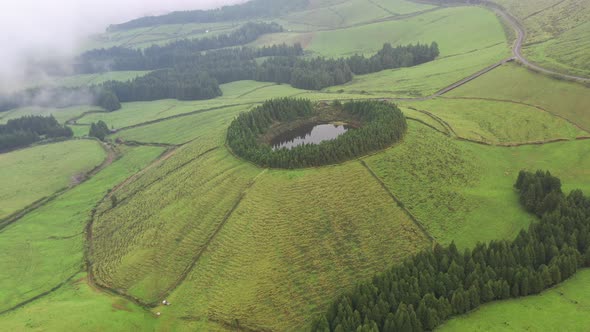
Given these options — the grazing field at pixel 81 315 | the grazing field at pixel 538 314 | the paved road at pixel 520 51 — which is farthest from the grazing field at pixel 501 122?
the grazing field at pixel 81 315

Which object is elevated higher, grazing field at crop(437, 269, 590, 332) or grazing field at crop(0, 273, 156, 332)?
grazing field at crop(437, 269, 590, 332)

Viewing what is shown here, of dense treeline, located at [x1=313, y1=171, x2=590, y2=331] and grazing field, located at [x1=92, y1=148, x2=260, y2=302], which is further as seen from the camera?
grazing field, located at [x1=92, y1=148, x2=260, y2=302]

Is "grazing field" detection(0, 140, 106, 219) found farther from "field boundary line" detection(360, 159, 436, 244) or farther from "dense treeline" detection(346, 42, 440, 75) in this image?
"dense treeline" detection(346, 42, 440, 75)

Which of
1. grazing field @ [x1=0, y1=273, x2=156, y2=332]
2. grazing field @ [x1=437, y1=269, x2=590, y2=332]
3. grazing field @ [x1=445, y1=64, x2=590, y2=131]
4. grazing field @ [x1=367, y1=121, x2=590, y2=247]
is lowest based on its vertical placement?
grazing field @ [x1=0, y1=273, x2=156, y2=332]

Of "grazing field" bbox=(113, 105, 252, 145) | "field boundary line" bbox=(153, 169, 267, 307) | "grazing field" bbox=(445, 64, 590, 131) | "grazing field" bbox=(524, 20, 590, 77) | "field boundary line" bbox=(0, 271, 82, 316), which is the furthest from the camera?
"grazing field" bbox=(113, 105, 252, 145)

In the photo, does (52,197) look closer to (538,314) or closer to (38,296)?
(38,296)

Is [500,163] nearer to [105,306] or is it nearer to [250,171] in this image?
Answer: [250,171]

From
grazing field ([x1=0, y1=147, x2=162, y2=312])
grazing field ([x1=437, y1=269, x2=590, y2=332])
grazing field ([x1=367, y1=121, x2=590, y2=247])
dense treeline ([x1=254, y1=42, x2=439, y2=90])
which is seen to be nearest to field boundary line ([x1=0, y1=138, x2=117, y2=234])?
grazing field ([x1=0, y1=147, x2=162, y2=312])
